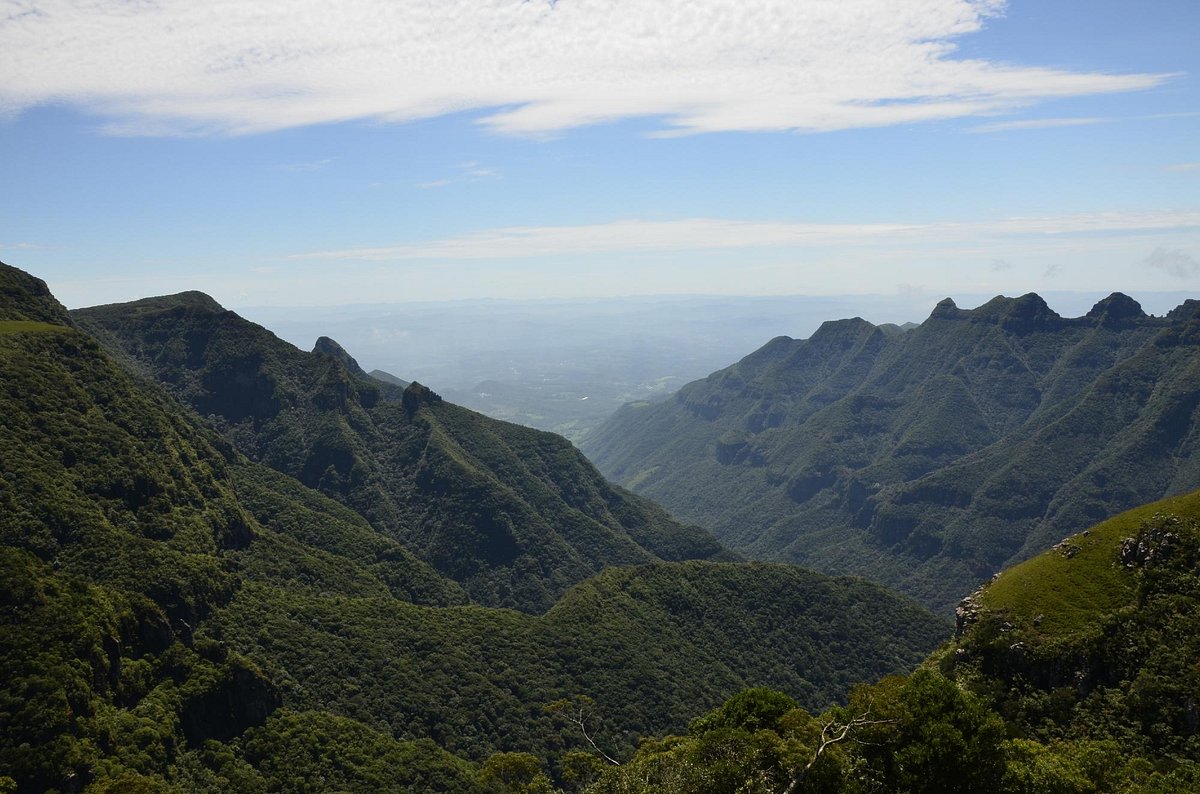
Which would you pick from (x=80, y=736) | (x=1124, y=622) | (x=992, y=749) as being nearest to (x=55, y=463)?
(x=80, y=736)

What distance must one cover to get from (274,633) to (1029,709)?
96749mm

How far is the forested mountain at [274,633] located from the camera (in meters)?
77.2

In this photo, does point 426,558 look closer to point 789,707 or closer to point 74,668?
point 74,668

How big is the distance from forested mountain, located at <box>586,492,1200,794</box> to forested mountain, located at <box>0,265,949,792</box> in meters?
23.6

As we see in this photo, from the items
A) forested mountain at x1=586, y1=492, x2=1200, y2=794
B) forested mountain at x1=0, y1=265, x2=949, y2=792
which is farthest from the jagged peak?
forested mountain at x1=586, y1=492, x2=1200, y2=794

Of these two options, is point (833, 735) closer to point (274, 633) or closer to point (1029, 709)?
point (1029, 709)

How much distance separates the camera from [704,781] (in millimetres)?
44375

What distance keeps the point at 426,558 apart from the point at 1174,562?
158727 millimetres

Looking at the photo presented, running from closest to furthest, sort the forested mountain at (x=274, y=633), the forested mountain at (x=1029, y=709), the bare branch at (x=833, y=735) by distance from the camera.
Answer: the bare branch at (x=833, y=735) → the forested mountain at (x=1029, y=709) → the forested mountain at (x=274, y=633)

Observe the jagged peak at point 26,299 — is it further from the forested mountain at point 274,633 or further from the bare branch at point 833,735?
the bare branch at point 833,735

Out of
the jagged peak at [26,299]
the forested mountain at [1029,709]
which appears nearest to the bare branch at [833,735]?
the forested mountain at [1029,709]

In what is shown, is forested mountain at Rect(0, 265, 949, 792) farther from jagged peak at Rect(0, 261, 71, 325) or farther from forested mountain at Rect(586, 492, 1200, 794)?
forested mountain at Rect(586, 492, 1200, 794)

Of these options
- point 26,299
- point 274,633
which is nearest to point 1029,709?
point 274,633

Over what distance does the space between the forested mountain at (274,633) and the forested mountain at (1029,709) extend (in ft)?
77.4
